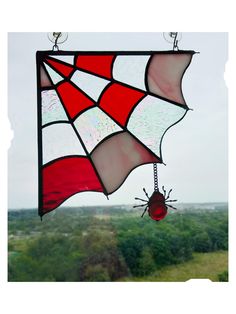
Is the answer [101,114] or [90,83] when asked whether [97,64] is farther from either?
[101,114]

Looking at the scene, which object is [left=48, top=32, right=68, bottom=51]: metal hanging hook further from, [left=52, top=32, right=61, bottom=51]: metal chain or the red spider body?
the red spider body

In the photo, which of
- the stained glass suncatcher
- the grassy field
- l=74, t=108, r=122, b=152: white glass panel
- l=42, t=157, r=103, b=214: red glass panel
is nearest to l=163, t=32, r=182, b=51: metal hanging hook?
the stained glass suncatcher

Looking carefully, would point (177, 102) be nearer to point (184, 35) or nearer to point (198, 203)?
point (184, 35)

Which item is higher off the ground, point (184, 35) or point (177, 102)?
point (184, 35)

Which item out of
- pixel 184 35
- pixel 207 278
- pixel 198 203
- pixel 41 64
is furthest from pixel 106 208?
pixel 184 35

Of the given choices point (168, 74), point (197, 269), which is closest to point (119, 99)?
point (168, 74)

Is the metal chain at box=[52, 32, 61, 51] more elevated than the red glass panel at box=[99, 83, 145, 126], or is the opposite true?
the metal chain at box=[52, 32, 61, 51]

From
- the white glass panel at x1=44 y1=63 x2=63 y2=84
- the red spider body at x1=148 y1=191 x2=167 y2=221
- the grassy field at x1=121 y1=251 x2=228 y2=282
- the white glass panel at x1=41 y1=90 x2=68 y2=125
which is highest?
the white glass panel at x1=44 y1=63 x2=63 y2=84
